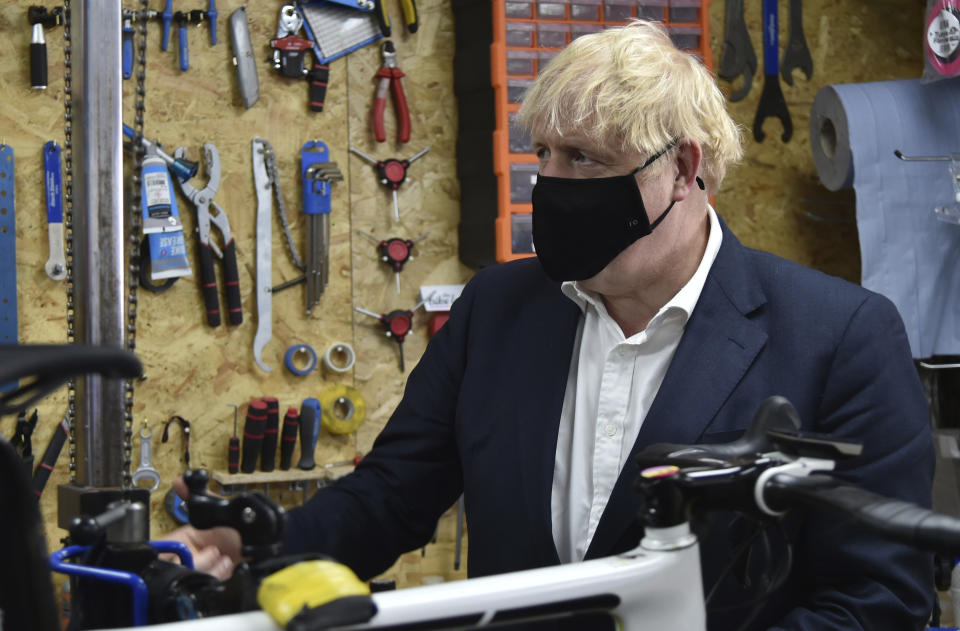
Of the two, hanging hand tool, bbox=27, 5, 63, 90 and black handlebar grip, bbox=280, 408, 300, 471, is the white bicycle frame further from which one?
hanging hand tool, bbox=27, 5, 63, 90

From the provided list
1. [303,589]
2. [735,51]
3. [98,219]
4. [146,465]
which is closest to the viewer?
[303,589]

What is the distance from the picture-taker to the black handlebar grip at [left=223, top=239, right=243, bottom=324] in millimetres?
2785

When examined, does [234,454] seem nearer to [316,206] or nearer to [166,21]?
[316,206]

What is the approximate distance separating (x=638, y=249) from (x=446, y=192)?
1717 millimetres

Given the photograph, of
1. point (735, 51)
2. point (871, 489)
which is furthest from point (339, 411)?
point (871, 489)

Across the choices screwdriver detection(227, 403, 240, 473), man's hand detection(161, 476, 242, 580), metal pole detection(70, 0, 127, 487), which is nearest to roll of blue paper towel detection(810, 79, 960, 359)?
screwdriver detection(227, 403, 240, 473)

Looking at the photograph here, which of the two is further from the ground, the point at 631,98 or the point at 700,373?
the point at 631,98

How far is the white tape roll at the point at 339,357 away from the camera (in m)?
2.93

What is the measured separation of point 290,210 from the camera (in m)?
2.91

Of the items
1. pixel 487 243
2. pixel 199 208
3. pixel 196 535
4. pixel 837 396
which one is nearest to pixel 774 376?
pixel 837 396

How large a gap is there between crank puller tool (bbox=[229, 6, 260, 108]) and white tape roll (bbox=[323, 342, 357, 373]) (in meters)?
0.71

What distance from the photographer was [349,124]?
297 cm

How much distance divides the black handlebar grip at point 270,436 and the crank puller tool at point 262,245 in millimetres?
129

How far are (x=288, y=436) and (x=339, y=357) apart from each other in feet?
0.93
